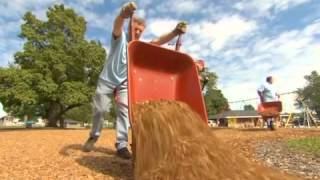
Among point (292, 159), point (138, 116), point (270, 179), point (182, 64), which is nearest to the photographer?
point (270, 179)

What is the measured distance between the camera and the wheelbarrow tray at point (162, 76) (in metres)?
4.36

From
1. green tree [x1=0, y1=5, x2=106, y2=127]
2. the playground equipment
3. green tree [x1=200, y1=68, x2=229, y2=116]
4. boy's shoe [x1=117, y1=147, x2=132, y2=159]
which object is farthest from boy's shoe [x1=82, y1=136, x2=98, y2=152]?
green tree [x1=200, y1=68, x2=229, y2=116]

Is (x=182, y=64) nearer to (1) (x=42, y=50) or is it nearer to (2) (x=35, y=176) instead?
(2) (x=35, y=176)

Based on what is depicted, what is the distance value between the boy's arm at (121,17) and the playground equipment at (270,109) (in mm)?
8241

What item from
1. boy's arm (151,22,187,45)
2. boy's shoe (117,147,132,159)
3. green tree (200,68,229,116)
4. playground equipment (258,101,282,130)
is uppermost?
green tree (200,68,229,116)

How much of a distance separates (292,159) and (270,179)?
2.29 metres

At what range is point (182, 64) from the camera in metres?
4.82

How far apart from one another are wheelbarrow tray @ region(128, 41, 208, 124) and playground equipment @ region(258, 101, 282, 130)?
7826 mm

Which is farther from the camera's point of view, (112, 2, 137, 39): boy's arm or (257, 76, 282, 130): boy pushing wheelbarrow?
(257, 76, 282, 130): boy pushing wheelbarrow

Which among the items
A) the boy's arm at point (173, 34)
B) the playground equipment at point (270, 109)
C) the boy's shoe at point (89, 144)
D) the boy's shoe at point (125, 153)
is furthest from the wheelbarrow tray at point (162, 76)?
the playground equipment at point (270, 109)

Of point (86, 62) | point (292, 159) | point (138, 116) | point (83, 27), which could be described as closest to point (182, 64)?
point (138, 116)

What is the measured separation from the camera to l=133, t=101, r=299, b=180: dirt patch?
3271mm

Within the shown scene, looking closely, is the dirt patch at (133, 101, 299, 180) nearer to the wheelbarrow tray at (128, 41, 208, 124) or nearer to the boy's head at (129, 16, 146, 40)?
the wheelbarrow tray at (128, 41, 208, 124)

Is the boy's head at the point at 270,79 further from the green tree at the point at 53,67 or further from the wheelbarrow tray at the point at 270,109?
the green tree at the point at 53,67
